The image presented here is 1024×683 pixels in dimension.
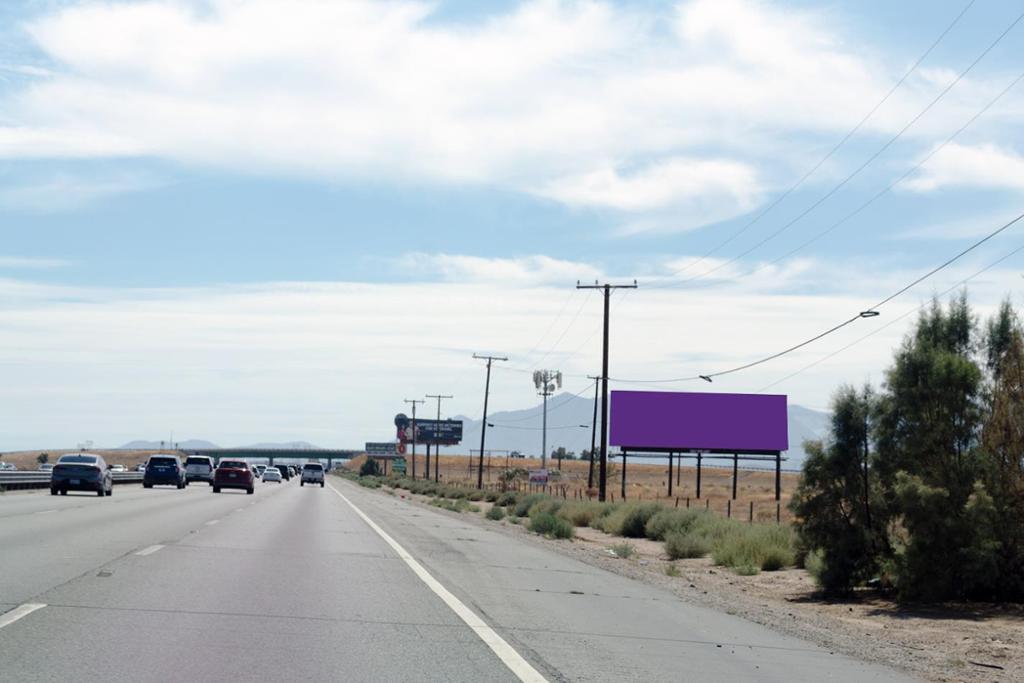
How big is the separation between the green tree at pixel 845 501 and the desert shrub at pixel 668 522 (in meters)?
15.3

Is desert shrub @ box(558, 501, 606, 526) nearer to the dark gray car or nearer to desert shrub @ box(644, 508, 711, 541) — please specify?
desert shrub @ box(644, 508, 711, 541)

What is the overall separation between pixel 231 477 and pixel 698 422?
3132cm

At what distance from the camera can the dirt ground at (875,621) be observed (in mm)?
13031

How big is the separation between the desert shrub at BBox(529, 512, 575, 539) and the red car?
25.2 m

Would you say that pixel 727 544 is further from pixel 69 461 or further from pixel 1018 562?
pixel 69 461

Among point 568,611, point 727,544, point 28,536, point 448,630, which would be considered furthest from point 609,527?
point 448,630

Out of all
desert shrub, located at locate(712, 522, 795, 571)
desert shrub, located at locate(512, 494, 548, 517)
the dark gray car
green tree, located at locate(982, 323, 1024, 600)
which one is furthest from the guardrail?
green tree, located at locate(982, 323, 1024, 600)

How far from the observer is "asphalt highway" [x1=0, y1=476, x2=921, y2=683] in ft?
32.0

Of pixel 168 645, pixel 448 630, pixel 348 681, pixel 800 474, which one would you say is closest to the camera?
pixel 348 681

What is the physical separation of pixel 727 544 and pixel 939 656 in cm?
1545

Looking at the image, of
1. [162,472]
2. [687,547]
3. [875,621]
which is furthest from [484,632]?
[162,472]

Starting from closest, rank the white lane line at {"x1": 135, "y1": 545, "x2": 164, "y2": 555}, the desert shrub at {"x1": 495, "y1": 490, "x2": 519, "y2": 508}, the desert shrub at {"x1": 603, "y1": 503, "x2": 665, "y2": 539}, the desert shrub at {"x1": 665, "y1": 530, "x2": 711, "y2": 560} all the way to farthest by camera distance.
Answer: the white lane line at {"x1": 135, "y1": 545, "x2": 164, "y2": 555} → the desert shrub at {"x1": 665, "y1": 530, "x2": 711, "y2": 560} → the desert shrub at {"x1": 603, "y1": 503, "x2": 665, "y2": 539} → the desert shrub at {"x1": 495, "y1": 490, "x2": 519, "y2": 508}

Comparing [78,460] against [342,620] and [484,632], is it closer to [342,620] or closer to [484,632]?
[342,620]

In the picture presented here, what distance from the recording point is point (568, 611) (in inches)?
590
